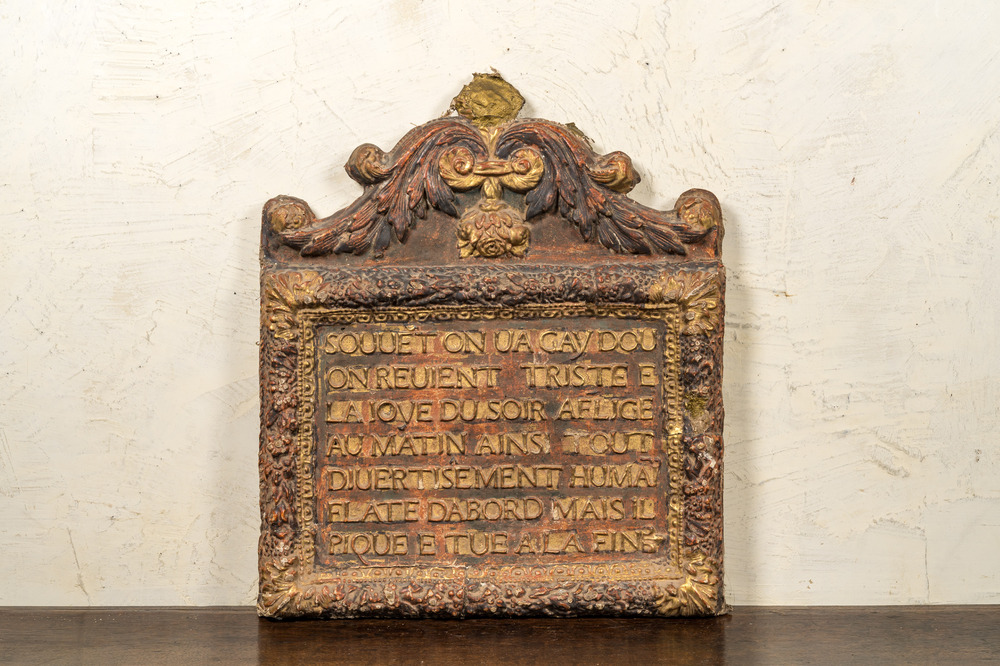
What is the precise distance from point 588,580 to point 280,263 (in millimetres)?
814

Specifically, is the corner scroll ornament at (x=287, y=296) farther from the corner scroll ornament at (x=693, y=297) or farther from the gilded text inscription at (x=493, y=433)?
the corner scroll ornament at (x=693, y=297)

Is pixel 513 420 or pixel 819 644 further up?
pixel 513 420

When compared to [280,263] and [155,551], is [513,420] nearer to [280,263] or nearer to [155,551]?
[280,263]

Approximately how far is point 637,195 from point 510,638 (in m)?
0.86

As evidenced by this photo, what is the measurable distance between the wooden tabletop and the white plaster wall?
0.08 meters

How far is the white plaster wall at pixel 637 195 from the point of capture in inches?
71.5

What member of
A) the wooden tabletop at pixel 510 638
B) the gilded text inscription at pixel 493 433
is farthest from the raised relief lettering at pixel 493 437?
the wooden tabletop at pixel 510 638

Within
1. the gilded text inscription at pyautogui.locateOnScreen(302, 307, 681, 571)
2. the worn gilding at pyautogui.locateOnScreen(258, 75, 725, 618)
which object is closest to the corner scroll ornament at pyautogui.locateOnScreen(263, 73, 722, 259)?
the worn gilding at pyautogui.locateOnScreen(258, 75, 725, 618)

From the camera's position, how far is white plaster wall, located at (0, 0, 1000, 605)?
1.82 metres

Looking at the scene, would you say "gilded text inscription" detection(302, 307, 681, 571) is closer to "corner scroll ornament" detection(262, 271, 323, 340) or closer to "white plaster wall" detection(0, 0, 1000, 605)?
"corner scroll ornament" detection(262, 271, 323, 340)

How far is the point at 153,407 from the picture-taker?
182 cm

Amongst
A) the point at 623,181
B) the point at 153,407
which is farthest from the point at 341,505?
the point at 623,181

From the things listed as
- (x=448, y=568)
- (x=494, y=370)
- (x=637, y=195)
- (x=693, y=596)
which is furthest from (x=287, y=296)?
(x=693, y=596)

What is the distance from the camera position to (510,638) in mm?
1625
